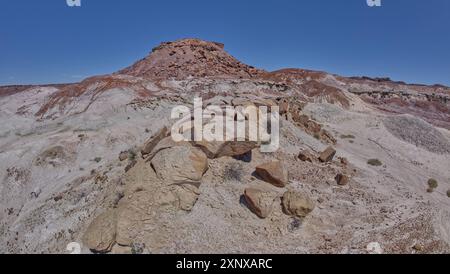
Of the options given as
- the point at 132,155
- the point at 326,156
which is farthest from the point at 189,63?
the point at 326,156

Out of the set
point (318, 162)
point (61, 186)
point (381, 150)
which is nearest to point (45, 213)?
point (61, 186)

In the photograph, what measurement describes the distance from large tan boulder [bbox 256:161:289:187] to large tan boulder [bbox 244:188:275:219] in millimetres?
959

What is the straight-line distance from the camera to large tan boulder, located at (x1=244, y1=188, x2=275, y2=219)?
8.82 m

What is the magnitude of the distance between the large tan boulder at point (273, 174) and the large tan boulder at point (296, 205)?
0.92m

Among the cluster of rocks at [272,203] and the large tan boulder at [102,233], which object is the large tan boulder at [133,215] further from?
the cluster of rocks at [272,203]

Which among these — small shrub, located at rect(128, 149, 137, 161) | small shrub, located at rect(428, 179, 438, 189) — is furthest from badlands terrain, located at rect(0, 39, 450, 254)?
small shrub, located at rect(428, 179, 438, 189)

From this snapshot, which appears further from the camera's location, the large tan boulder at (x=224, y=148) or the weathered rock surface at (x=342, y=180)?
the weathered rock surface at (x=342, y=180)

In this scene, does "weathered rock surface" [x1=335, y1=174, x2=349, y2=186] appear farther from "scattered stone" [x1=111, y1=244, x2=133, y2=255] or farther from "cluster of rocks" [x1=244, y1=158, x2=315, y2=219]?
"scattered stone" [x1=111, y1=244, x2=133, y2=255]

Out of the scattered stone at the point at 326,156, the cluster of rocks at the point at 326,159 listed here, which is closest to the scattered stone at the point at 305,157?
the cluster of rocks at the point at 326,159

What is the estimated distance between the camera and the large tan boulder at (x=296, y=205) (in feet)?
29.6
